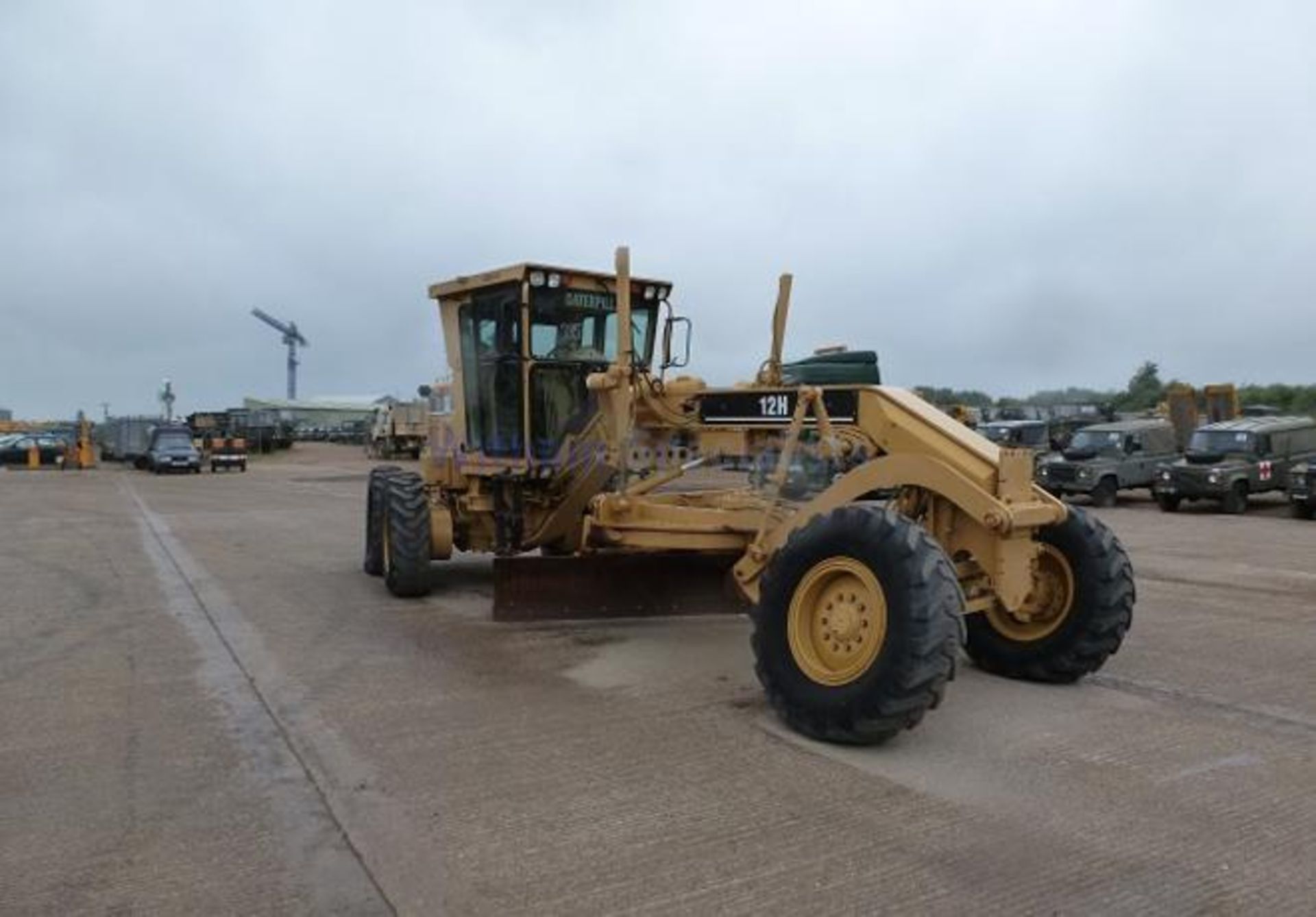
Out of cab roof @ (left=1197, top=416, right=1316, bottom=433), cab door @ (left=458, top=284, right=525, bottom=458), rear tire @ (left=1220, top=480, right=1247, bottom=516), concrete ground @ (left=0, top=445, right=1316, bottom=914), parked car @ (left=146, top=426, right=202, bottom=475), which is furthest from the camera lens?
parked car @ (left=146, top=426, right=202, bottom=475)

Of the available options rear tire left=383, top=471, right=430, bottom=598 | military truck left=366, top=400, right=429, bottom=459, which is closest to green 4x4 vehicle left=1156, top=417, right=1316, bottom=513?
rear tire left=383, top=471, right=430, bottom=598

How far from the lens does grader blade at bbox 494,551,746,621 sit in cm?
800

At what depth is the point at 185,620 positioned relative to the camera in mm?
8812

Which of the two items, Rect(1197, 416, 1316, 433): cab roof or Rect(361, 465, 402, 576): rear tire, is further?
Rect(1197, 416, 1316, 433): cab roof

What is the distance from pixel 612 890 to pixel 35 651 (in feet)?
18.8

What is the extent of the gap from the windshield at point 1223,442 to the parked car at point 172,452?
32.0 metres

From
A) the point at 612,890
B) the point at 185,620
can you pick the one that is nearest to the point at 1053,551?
the point at 612,890

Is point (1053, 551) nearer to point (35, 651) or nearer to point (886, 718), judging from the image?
point (886, 718)

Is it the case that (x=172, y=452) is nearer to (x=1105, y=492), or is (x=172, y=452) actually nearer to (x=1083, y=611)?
(x=1105, y=492)

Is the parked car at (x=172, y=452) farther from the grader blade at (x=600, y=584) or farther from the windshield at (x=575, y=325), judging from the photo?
the grader blade at (x=600, y=584)

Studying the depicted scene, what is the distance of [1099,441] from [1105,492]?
1320 mm

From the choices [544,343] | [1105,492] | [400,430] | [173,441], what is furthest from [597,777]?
[400,430]

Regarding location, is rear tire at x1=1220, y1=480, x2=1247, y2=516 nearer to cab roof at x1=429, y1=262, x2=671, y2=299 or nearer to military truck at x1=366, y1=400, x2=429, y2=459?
cab roof at x1=429, y1=262, x2=671, y2=299

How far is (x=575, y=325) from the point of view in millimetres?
9367
